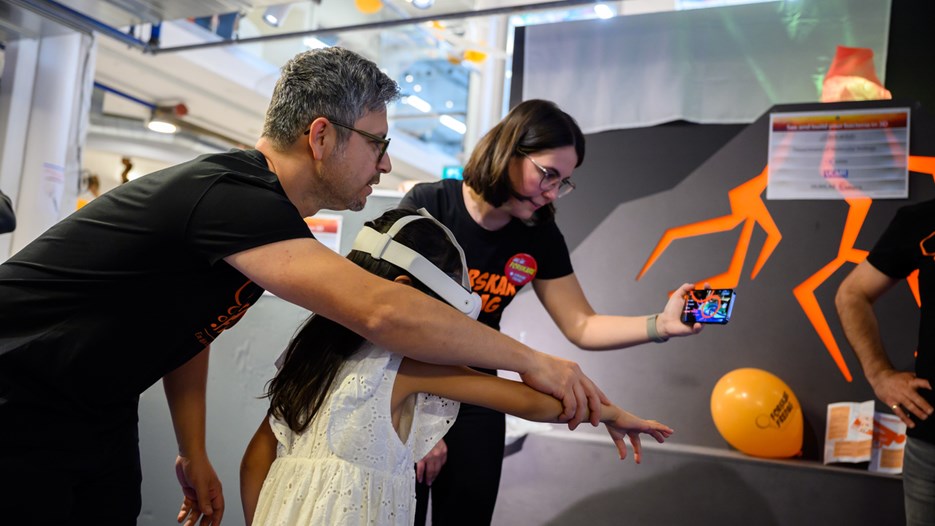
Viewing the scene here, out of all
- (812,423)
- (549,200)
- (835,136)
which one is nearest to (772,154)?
(835,136)

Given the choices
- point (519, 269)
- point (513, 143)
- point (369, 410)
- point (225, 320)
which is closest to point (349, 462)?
point (369, 410)

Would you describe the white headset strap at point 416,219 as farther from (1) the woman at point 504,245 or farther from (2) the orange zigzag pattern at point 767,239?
(2) the orange zigzag pattern at point 767,239

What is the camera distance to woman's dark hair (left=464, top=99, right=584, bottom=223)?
229cm

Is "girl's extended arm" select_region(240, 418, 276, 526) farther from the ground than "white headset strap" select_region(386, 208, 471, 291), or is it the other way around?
"white headset strap" select_region(386, 208, 471, 291)

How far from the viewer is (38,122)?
395 centimetres

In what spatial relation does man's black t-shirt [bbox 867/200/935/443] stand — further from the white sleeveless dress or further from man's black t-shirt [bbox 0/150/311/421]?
man's black t-shirt [bbox 0/150/311/421]

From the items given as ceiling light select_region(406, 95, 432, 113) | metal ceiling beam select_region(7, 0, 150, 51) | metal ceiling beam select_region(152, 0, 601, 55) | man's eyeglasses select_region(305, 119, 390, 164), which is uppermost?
ceiling light select_region(406, 95, 432, 113)

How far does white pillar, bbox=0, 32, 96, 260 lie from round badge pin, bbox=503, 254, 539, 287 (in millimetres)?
2713

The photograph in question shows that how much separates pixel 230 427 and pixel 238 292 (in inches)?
85.2

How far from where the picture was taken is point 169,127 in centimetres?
1009

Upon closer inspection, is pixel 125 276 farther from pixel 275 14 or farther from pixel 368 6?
pixel 275 14

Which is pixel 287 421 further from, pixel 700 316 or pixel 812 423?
pixel 812 423

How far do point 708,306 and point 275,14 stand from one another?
307 centimetres

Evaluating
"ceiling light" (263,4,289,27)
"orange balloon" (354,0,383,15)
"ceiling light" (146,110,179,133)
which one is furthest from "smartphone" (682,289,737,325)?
"ceiling light" (146,110,179,133)
